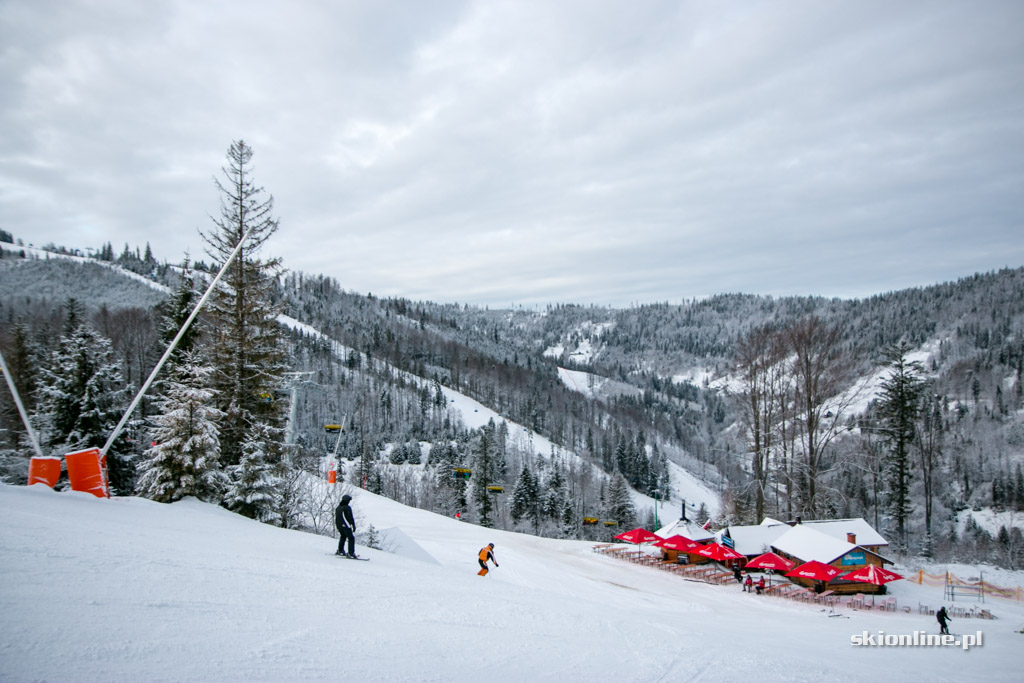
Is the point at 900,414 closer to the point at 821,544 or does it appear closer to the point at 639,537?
the point at 821,544

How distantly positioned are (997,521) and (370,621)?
96771 mm

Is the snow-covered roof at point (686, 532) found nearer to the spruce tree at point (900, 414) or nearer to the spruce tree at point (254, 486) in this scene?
the spruce tree at point (900, 414)

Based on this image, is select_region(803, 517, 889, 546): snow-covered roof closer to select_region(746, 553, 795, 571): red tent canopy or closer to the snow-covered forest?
the snow-covered forest

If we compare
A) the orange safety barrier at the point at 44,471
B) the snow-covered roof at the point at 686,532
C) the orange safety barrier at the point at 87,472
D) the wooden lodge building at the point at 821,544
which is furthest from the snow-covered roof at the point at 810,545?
the orange safety barrier at the point at 44,471

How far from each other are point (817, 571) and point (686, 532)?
8.42 meters

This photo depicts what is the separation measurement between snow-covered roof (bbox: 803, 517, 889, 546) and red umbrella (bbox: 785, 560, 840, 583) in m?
2.88

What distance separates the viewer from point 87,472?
12180 mm

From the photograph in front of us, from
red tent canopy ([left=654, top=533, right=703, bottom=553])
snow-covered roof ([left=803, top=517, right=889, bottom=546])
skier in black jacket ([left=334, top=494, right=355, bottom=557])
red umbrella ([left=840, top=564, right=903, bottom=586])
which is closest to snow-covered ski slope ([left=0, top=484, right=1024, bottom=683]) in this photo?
skier in black jacket ([left=334, top=494, right=355, bottom=557])

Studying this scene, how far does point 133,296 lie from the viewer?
162000mm

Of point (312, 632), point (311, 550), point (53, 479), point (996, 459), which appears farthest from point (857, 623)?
point (996, 459)

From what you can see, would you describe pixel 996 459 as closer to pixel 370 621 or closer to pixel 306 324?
pixel 370 621

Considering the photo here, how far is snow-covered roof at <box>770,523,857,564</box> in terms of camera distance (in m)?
25.6

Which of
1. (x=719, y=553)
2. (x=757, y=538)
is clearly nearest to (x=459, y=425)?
(x=757, y=538)

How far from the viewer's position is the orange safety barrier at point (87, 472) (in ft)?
39.7
